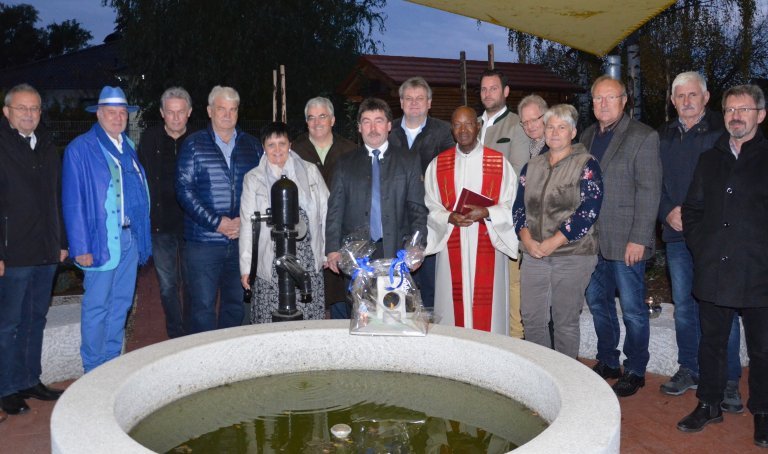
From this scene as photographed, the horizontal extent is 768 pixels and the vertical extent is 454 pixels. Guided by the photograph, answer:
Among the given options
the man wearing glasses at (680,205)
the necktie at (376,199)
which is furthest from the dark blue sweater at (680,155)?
the necktie at (376,199)

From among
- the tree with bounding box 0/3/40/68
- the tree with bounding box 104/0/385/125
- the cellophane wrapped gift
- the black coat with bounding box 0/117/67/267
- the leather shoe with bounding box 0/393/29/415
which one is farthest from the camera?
the tree with bounding box 0/3/40/68

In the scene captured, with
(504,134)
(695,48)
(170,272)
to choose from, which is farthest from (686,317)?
(695,48)

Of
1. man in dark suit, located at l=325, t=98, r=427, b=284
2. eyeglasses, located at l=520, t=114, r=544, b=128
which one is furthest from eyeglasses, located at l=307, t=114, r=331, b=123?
eyeglasses, located at l=520, t=114, r=544, b=128

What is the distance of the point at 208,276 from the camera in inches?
211

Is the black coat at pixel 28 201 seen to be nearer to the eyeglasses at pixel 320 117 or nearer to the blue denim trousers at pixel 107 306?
the blue denim trousers at pixel 107 306

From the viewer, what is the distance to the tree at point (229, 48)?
2145cm

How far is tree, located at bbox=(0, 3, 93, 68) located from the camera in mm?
48909

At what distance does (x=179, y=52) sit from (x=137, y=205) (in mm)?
17491

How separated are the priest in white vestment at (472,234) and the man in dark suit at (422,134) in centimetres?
36

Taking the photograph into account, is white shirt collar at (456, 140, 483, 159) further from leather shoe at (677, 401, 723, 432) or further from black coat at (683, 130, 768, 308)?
leather shoe at (677, 401, 723, 432)

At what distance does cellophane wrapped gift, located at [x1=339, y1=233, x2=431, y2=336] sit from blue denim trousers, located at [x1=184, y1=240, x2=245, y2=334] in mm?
2184

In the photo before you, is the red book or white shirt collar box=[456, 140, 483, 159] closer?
the red book

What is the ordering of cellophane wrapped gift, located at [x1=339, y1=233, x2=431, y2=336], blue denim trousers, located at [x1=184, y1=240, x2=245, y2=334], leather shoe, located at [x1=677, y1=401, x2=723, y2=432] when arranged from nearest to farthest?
cellophane wrapped gift, located at [x1=339, y1=233, x2=431, y2=336], leather shoe, located at [x1=677, y1=401, x2=723, y2=432], blue denim trousers, located at [x1=184, y1=240, x2=245, y2=334]

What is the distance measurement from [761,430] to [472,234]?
204cm
